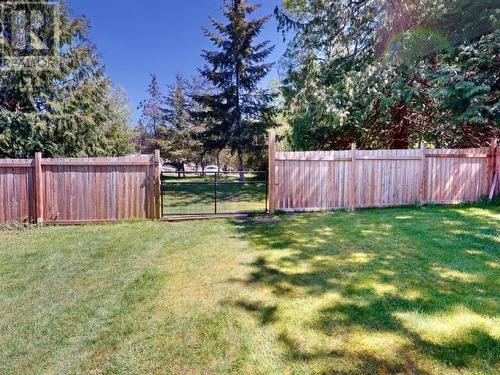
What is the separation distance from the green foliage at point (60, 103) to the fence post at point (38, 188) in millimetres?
5169

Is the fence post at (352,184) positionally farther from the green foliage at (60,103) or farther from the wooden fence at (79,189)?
the green foliage at (60,103)

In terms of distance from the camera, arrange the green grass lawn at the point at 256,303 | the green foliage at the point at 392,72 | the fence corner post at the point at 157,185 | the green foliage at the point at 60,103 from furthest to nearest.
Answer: the green foliage at the point at 60,103 → the green foliage at the point at 392,72 → the fence corner post at the point at 157,185 → the green grass lawn at the point at 256,303

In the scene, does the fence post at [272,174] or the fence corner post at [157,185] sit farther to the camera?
the fence post at [272,174]

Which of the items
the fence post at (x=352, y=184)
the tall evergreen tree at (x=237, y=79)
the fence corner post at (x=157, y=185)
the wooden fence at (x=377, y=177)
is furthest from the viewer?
the tall evergreen tree at (x=237, y=79)

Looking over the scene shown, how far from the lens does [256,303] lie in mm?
2959

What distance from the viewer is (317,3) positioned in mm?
10820

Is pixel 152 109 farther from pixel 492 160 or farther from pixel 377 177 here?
pixel 492 160

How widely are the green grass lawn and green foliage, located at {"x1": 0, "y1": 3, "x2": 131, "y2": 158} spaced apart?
658cm

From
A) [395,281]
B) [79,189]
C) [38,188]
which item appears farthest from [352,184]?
[38,188]

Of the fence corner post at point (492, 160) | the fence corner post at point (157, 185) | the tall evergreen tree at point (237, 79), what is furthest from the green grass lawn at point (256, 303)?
the tall evergreen tree at point (237, 79)

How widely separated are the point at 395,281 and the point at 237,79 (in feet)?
51.3

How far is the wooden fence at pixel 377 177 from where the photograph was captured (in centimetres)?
735

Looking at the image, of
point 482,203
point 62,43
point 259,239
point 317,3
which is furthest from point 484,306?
point 62,43

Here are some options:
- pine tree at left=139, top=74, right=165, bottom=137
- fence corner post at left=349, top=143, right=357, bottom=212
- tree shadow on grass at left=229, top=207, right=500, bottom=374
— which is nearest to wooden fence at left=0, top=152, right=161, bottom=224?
tree shadow on grass at left=229, top=207, right=500, bottom=374
